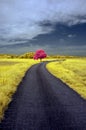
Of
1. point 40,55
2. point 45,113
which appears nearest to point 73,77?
point 45,113

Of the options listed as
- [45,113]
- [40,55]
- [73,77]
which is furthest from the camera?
[40,55]

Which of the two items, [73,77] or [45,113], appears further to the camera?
[73,77]

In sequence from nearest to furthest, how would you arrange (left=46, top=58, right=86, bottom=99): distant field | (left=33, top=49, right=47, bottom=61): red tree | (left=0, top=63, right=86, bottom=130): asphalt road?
(left=0, top=63, right=86, bottom=130): asphalt road, (left=46, top=58, right=86, bottom=99): distant field, (left=33, top=49, right=47, bottom=61): red tree

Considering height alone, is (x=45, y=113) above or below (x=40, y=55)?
below

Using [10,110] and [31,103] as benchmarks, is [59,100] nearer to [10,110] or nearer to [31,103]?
[31,103]

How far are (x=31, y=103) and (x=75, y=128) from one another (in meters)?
5.64

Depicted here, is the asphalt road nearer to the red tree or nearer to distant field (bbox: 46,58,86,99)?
distant field (bbox: 46,58,86,99)

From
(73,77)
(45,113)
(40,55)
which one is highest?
(40,55)

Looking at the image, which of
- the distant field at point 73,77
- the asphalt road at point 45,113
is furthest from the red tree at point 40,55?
the asphalt road at point 45,113

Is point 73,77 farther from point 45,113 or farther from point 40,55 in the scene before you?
point 40,55

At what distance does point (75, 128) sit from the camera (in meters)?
10.6

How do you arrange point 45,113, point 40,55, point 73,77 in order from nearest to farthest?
1. point 45,113
2. point 73,77
3. point 40,55

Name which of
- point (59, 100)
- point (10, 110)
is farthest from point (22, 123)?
point (59, 100)

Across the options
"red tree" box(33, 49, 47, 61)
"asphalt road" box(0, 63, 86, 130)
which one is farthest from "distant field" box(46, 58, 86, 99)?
"red tree" box(33, 49, 47, 61)
